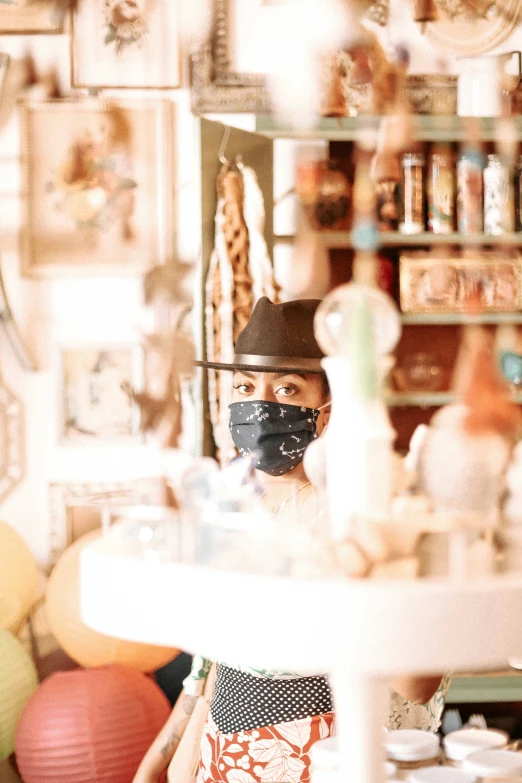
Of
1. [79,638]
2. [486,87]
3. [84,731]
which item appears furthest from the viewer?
[486,87]

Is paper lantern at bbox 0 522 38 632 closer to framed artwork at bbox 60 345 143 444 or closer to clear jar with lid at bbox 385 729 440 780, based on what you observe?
→ framed artwork at bbox 60 345 143 444

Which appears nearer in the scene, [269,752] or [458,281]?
[269,752]

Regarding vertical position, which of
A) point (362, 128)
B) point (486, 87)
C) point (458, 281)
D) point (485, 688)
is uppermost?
point (486, 87)

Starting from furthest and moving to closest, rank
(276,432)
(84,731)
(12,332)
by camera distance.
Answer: (12,332) < (84,731) < (276,432)

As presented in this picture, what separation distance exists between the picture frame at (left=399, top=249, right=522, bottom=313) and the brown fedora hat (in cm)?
121

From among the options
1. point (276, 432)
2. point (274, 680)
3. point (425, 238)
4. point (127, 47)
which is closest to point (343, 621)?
point (274, 680)

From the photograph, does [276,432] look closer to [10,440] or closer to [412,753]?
[412,753]

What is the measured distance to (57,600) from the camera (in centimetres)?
288

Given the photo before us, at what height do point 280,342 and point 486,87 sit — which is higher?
point 486,87

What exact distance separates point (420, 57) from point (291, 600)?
9.74 feet

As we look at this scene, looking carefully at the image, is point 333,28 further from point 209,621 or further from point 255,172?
point 209,621

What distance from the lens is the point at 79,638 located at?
2826mm

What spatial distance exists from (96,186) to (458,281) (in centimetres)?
130

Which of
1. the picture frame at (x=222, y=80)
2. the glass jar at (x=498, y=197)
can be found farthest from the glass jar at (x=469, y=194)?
the picture frame at (x=222, y=80)
